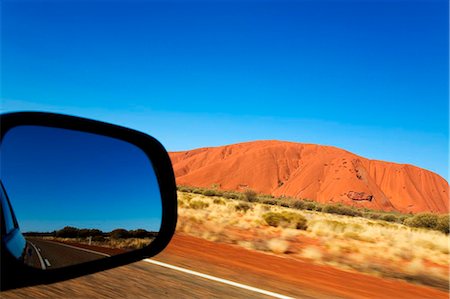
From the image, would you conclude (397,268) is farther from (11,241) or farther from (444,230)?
(444,230)

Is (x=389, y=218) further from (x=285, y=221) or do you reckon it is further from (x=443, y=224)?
(x=285, y=221)

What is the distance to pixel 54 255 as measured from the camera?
1.98 m

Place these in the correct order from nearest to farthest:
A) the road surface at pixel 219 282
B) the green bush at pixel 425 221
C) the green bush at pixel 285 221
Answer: the road surface at pixel 219 282
the green bush at pixel 285 221
the green bush at pixel 425 221

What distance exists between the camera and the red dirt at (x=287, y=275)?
7227mm

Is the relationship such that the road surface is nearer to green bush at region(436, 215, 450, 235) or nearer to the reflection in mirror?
the reflection in mirror

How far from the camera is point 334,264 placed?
1073cm

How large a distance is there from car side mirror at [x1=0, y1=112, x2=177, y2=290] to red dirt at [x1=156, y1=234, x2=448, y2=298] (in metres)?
4.65

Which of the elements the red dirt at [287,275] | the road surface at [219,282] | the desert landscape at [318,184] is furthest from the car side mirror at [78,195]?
the desert landscape at [318,184]

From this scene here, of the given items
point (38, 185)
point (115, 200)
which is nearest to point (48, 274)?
point (38, 185)

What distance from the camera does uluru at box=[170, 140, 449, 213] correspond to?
120500 mm

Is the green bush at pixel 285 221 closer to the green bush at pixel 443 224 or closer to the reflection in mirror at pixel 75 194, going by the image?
the reflection in mirror at pixel 75 194

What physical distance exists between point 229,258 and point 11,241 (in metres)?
7.77

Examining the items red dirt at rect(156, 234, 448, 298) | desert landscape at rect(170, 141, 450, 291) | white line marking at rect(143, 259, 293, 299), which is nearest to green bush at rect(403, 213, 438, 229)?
desert landscape at rect(170, 141, 450, 291)

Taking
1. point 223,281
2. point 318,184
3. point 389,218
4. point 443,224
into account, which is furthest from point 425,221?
point 318,184
